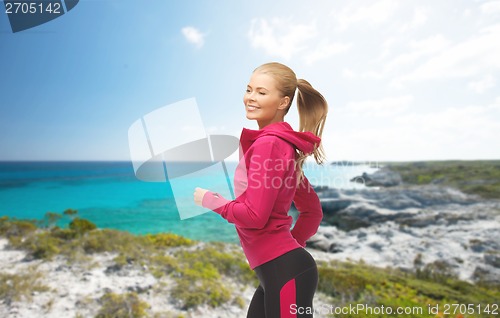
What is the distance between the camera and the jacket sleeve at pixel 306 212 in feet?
4.46

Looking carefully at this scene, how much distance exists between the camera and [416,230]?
730 centimetres

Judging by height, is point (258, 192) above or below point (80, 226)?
above

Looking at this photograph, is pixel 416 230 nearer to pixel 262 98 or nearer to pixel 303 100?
pixel 303 100

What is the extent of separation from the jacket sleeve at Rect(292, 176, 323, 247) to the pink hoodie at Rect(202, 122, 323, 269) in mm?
222

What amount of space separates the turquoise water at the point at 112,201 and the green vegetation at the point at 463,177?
5.18 ft

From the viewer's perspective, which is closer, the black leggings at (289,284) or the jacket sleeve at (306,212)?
the black leggings at (289,284)

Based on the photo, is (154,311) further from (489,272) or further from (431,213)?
(431,213)

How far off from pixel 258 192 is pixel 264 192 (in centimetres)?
2

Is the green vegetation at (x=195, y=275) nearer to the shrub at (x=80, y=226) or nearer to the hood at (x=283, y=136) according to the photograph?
the shrub at (x=80, y=226)

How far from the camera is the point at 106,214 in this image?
426 inches

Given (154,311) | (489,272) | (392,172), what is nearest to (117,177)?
(392,172)

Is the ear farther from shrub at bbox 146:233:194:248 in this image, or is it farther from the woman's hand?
shrub at bbox 146:233:194:248

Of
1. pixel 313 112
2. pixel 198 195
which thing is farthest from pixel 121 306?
pixel 313 112

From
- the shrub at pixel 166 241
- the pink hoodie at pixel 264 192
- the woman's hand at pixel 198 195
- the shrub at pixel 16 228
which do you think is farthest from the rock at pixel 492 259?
the shrub at pixel 16 228
